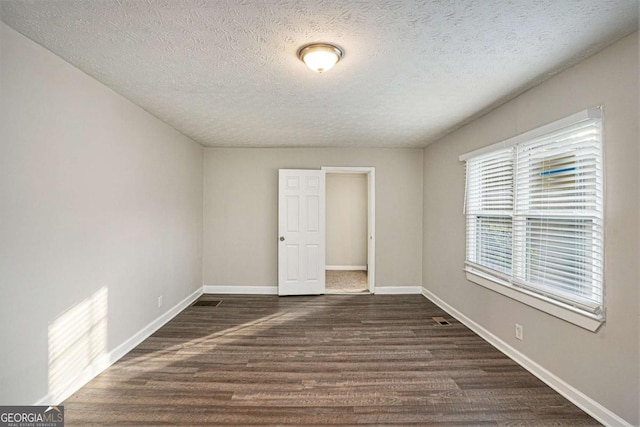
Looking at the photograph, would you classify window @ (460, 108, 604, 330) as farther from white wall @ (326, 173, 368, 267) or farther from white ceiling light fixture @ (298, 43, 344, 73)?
white wall @ (326, 173, 368, 267)

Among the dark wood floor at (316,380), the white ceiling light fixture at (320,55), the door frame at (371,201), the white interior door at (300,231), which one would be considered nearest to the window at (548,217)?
the dark wood floor at (316,380)

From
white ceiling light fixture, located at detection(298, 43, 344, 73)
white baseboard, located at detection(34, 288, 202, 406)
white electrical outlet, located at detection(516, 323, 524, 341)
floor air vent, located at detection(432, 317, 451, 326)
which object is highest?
white ceiling light fixture, located at detection(298, 43, 344, 73)

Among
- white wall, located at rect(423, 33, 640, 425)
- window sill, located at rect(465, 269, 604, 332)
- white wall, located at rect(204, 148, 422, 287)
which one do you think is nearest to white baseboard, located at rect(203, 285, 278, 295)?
white wall, located at rect(204, 148, 422, 287)

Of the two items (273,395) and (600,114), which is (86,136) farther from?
(600,114)

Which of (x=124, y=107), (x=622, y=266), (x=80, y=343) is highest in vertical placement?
(x=124, y=107)

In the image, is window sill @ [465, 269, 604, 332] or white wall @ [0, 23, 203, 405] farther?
window sill @ [465, 269, 604, 332]

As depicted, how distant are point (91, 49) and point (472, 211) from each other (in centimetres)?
389

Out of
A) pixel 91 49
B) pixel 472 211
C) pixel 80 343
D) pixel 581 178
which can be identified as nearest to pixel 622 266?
pixel 581 178

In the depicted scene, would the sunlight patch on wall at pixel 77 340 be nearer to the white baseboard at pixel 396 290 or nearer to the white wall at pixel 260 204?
the white wall at pixel 260 204

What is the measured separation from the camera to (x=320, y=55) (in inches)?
78.0

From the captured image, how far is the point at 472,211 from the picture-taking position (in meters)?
3.63

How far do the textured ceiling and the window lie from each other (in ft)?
1.76

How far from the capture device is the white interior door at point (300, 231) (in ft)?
16.4

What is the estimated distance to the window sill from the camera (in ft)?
6.78
